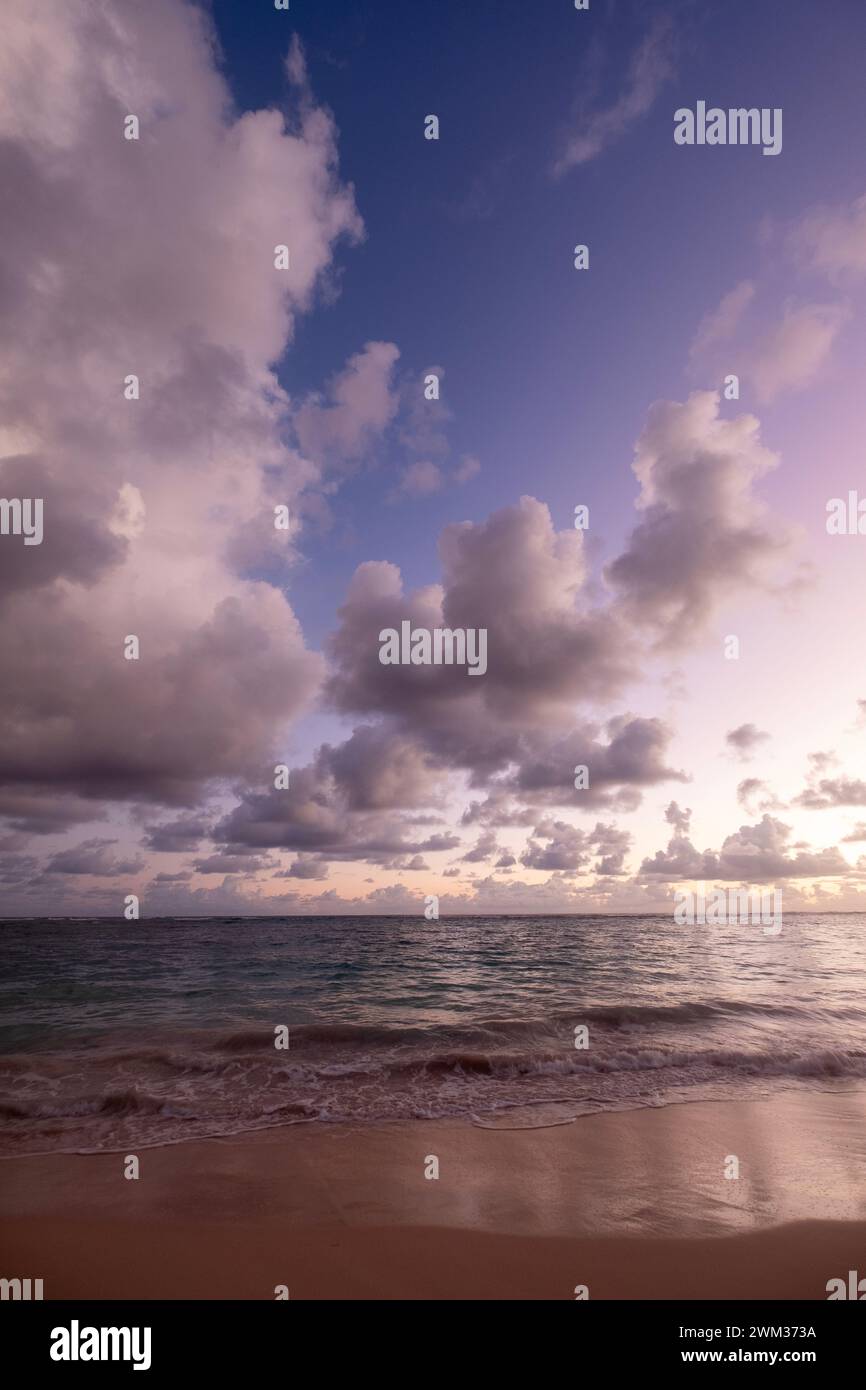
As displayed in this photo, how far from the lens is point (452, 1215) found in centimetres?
683

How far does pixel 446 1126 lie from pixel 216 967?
2652 centimetres

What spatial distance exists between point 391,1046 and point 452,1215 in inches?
353

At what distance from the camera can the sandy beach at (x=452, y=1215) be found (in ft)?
18.8

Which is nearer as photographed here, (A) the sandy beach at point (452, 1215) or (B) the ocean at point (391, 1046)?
(A) the sandy beach at point (452, 1215)

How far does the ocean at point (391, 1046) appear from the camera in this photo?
1074cm

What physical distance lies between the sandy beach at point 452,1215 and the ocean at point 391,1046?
1.40m

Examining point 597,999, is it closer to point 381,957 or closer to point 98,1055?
point 98,1055

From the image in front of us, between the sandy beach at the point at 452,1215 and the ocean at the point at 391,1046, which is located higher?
the sandy beach at the point at 452,1215

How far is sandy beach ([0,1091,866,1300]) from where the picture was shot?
5723 mm

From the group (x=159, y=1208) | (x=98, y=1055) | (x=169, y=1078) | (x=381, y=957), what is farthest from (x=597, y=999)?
(x=381, y=957)

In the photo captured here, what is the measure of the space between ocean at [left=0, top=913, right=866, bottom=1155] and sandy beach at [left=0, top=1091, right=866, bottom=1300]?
4.58 ft

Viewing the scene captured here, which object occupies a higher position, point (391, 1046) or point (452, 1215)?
point (452, 1215)

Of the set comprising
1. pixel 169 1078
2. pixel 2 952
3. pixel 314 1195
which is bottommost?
pixel 2 952
